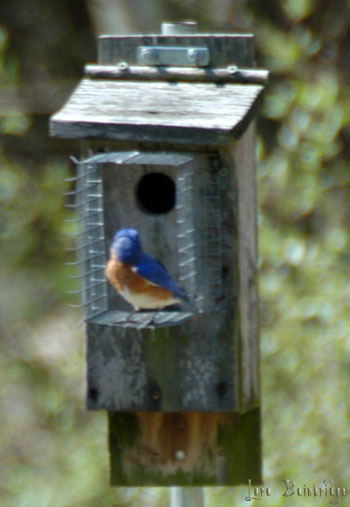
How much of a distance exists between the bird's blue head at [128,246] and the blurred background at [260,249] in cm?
154

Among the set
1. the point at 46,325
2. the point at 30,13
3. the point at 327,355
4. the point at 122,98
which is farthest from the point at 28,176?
the point at 122,98

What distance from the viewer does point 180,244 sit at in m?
2.97

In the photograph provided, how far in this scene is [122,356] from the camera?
3.09 m

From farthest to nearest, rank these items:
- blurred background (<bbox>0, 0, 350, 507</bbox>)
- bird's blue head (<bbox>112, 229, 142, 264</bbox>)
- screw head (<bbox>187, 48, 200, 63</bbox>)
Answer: blurred background (<bbox>0, 0, 350, 507</bbox>) → screw head (<bbox>187, 48, 200, 63</bbox>) → bird's blue head (<bbox>112, 229, 142, 264</bbox>)

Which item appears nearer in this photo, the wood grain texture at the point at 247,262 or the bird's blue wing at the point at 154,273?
the bird's blue wing at the point at 154,273

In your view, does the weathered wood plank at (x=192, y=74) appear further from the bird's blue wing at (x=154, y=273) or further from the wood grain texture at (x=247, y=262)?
the bird's blue wing at (x=154, y=273)

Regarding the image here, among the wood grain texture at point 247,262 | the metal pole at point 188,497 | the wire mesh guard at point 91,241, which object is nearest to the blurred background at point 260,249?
the wood grain texture at point 247,262

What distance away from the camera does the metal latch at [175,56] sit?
3133mm

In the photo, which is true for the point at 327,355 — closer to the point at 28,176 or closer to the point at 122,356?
the point at 122,356

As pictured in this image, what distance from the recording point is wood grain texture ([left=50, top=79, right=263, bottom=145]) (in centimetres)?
291

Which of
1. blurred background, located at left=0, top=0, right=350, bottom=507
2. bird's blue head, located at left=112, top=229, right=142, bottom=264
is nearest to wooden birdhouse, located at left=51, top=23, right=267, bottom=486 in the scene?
bird's blue head, located at left=112, top=229, right=142, bottom=264

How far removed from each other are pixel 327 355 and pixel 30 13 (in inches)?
152

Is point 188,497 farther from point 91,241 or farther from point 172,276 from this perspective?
point 91,241

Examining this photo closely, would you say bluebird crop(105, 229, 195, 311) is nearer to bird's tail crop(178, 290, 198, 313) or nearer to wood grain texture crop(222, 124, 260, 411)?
bird's tail crop(178, 290, 198, 313)
